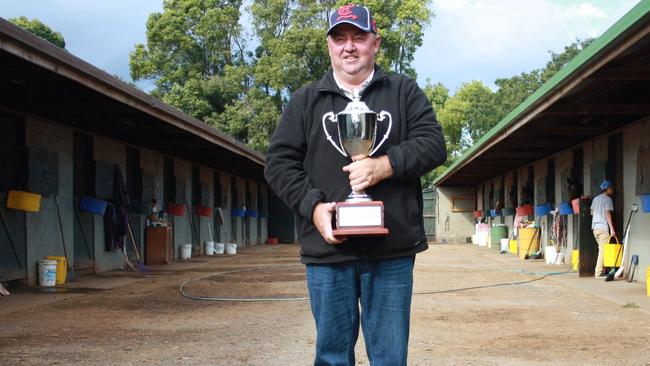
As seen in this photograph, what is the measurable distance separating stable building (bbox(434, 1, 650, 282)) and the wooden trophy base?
4.65 metres

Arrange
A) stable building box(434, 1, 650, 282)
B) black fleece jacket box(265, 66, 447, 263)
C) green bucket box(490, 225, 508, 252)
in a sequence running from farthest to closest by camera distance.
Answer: green bucket box(490, 225, 508, 252), stable building box(434, 1, 650, 282), black fleece jacket box(265, 66, 447, 263)

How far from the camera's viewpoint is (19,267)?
11039mm

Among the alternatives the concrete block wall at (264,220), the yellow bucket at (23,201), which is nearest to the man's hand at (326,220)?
the yellow bucket at (23,201)

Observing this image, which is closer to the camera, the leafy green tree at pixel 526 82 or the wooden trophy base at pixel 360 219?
the wooden trophy base at pixel 360 219

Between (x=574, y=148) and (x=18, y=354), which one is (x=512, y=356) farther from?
(x=574, y=148)

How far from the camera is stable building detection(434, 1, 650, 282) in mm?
8562

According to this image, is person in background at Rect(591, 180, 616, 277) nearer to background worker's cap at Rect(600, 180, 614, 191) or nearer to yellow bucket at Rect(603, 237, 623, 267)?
background worker's cap at Rect(600, 180, 614, 191)

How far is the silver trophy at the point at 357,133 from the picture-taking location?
8.40 feet

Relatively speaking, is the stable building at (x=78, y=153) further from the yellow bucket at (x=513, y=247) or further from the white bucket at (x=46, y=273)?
the yellow bucket at (x=513, y=247)

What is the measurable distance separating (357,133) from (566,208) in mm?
14112

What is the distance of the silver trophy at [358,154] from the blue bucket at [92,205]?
1140cm

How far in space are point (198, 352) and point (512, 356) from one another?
2.15 m

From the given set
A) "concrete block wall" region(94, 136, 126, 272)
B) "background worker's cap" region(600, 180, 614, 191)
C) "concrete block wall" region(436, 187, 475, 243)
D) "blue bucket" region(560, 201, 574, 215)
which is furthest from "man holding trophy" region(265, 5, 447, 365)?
"concrete block wall" region(436, 187, 475, 243)

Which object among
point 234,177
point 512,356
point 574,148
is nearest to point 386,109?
point 512,356
